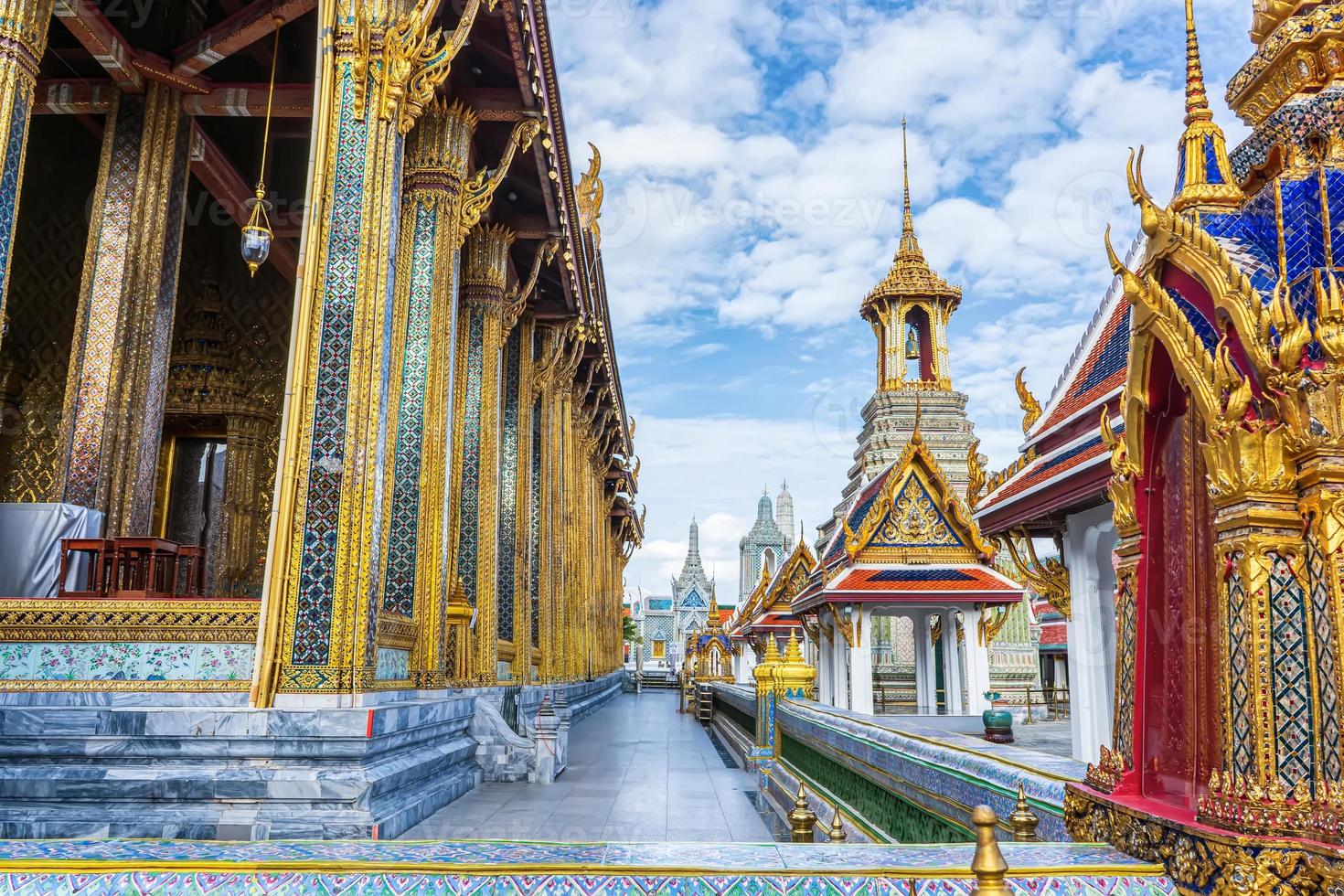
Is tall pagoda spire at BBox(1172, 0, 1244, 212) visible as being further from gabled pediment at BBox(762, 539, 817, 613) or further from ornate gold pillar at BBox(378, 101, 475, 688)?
gabled pediment at BBox(762, 539, 817, 613)

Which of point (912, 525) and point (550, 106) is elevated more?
point (550, 106)

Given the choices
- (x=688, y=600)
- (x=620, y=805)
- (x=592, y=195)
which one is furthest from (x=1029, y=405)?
(x=688, y=600)

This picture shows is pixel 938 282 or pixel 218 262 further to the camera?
pixel 938 282

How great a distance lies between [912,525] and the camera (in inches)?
619

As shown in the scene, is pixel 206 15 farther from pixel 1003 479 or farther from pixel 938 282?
pixel 938 282

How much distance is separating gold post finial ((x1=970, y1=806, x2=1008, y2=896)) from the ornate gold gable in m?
13.5

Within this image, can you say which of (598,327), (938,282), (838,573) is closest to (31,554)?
(838,573)

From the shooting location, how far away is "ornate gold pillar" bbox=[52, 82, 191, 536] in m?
8.94

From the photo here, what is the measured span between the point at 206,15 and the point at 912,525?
11710 millimetres

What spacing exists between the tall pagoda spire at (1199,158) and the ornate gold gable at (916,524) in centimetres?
1269

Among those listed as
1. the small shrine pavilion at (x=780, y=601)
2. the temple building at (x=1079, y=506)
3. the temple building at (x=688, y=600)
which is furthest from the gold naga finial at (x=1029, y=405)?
the temple building at (x=688, y=600)

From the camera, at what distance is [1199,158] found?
2.87 m

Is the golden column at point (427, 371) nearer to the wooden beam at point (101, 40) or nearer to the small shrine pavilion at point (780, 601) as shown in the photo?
the wooden beam at point (101, 40)

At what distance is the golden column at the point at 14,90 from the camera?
6305 mm
